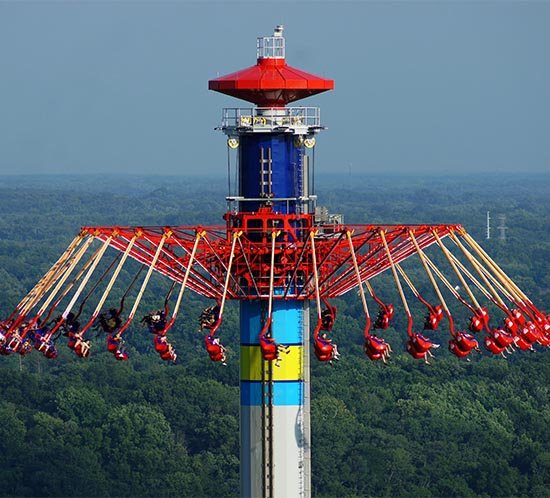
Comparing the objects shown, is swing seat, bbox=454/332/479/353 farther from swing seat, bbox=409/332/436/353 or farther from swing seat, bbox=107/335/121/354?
swing seat, bbox=107/335/121/354

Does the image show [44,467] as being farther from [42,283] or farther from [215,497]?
[42,283]

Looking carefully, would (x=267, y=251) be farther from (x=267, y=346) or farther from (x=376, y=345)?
(x=376, y=345)

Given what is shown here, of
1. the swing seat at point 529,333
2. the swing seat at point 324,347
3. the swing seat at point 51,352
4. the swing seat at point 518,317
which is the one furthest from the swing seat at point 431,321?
the swing seat at point 51,352

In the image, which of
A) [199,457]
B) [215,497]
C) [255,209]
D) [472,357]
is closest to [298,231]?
[255,209]

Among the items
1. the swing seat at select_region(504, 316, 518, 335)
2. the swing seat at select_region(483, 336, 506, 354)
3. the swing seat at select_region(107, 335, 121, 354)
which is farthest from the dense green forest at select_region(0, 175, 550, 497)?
the swing seat at select_region(107, 335, 121, 354)

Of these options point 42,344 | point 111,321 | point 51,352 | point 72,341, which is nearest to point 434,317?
point 111,321

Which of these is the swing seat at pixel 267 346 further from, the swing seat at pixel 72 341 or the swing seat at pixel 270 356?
the swing seat at pixel 72 341

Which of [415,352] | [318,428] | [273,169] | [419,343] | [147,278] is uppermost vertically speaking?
[273,169]
